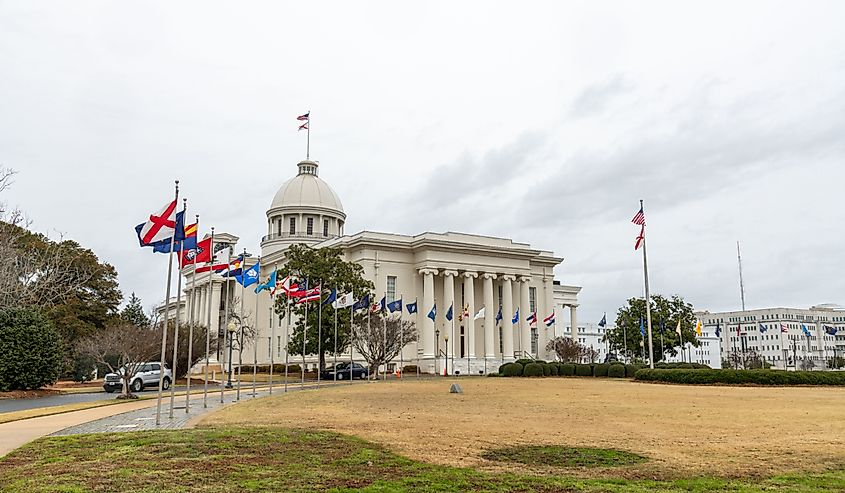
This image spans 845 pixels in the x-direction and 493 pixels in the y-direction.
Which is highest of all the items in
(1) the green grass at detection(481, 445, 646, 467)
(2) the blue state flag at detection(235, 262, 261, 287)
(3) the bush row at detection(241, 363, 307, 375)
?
(2) the blue state flag at detection(235, 262, 261, 287)

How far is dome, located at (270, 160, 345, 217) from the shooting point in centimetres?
9494

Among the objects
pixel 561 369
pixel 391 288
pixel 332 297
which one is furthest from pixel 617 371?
pixel 391 288

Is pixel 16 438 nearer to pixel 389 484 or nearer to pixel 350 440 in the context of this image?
pixel 350 440

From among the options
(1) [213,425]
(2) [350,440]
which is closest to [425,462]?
(2) [350,440]

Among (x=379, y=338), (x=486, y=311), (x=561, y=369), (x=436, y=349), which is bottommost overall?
(x=561, y=369)

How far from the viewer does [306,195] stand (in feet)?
313

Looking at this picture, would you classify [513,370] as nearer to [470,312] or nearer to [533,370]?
[533,370]

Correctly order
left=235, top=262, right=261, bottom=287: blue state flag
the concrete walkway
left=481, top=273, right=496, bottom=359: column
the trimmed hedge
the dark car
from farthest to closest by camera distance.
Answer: left=481, top=273, right=496, bottom=359: column < the dark car < the trimmed hedge < left=235, top=262, right=261, bottom=287: blue state flag < the concrete walkway

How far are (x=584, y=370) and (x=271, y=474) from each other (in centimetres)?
5332

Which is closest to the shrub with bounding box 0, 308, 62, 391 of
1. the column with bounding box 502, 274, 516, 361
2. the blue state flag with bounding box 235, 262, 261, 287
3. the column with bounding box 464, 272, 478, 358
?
the blue state flag with bounding box 235, 262, 261, 287

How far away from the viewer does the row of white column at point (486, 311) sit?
76.9m

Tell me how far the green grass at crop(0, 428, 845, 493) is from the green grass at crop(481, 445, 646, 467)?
1465 millimetres

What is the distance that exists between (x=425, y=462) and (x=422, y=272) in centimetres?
6581

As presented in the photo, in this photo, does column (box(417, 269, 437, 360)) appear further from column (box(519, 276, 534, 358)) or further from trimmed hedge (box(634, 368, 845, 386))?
trimmed hedge (box(634, 368, 845, 386))
